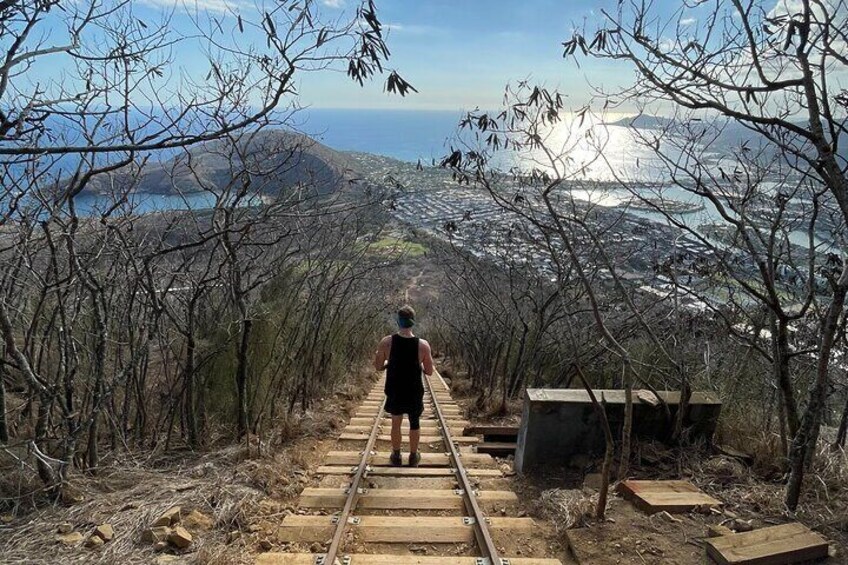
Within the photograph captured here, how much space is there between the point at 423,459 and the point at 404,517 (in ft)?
6.62

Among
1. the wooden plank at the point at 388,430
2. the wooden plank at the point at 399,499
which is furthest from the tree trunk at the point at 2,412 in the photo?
the wooden plank at the point at 388,430

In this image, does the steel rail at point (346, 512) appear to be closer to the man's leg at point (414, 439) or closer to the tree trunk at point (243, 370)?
the man's leg at point (414, 439)

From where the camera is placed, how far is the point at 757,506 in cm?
468

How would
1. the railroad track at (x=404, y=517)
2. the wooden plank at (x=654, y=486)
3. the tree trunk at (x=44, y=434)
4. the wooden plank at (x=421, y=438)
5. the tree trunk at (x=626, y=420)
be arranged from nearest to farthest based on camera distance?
the railroad track at (x=404, y=517), the tree trunk at (x=44, y=434), the tree trunk at (x=626, y=420), the wooden plank at (x=654, y=486), the wooden plank at (x=421, y=438)

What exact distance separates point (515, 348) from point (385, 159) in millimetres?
8138

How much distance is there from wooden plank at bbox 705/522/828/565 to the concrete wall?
7.06ft

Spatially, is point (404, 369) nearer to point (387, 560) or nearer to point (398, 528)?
point (398, 528)

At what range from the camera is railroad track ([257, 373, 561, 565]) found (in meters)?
4.09

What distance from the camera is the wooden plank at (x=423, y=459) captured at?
6676 mm

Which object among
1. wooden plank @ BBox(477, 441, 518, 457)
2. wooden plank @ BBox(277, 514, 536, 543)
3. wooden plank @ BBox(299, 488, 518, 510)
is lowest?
wooden plank @ BBox(477, 441, 518, 457)

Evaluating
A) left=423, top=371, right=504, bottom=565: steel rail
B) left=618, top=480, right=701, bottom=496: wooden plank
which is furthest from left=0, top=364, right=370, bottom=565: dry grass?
left=618, top=480, right=701, bottom=496: wooden plank

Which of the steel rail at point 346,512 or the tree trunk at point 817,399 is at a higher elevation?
the tree trunk at point 817,399

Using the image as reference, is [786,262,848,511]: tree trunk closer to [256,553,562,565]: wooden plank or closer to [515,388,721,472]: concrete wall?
[515,388,721,472]: concrete wall

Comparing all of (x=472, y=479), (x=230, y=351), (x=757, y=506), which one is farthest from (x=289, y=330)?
(x=757, y=506)
